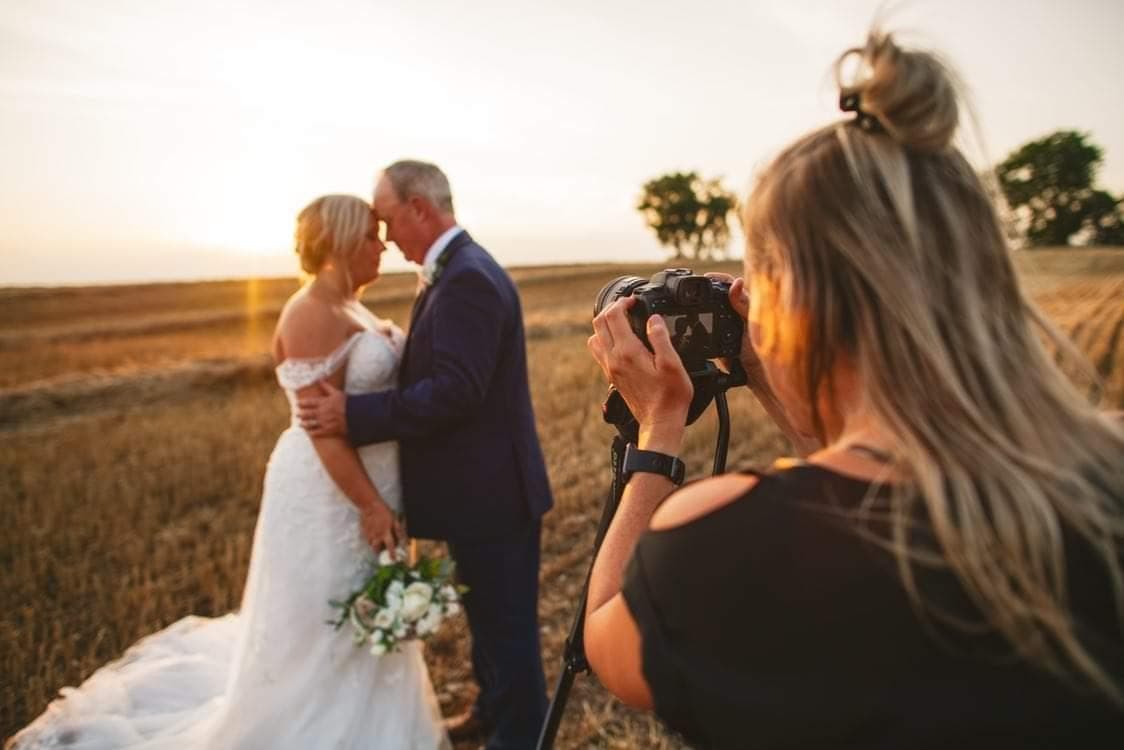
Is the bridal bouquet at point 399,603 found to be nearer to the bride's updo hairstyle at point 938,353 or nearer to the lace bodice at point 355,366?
the lace bodice at point 355,366

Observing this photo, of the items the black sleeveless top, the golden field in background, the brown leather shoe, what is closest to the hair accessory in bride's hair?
the golden field in background

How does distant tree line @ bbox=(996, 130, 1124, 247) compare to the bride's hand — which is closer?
the bride's hand

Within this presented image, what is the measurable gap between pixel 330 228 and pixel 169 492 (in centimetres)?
440

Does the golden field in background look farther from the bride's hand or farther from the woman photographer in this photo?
the bride's hand

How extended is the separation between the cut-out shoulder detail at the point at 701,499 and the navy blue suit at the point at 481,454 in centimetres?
183

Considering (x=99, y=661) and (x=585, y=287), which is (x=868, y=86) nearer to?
(x=99, y=661)

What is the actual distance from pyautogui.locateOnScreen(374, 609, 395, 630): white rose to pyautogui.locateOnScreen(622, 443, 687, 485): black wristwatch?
183 centimetres

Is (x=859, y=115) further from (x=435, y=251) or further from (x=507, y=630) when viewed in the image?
(x=507, y=630)

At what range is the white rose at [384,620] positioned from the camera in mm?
→ 2641

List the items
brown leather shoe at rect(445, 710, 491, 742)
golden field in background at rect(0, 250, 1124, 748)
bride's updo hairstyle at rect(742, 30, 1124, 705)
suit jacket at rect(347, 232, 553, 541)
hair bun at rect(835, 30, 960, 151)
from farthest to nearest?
1. golden field in background at rect(0, 250, 1124, 748)
2. brown leather shoe at rect(445, 710, 491, 742)
3. suit jacket at rect(347, 232, 553, 541)
4. hair bun at rect(835, 30, 960, 151)
5. bride's updo hairstyle at rect(742, 30, 1124, 705)

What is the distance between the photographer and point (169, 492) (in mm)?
5926

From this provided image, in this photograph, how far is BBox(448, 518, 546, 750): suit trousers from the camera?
9.27 ft

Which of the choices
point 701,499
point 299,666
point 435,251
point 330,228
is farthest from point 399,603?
point 701,499

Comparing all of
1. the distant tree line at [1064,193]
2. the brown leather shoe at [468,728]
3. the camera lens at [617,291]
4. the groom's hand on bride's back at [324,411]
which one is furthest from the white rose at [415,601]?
the distant tree line at [1064,193]
